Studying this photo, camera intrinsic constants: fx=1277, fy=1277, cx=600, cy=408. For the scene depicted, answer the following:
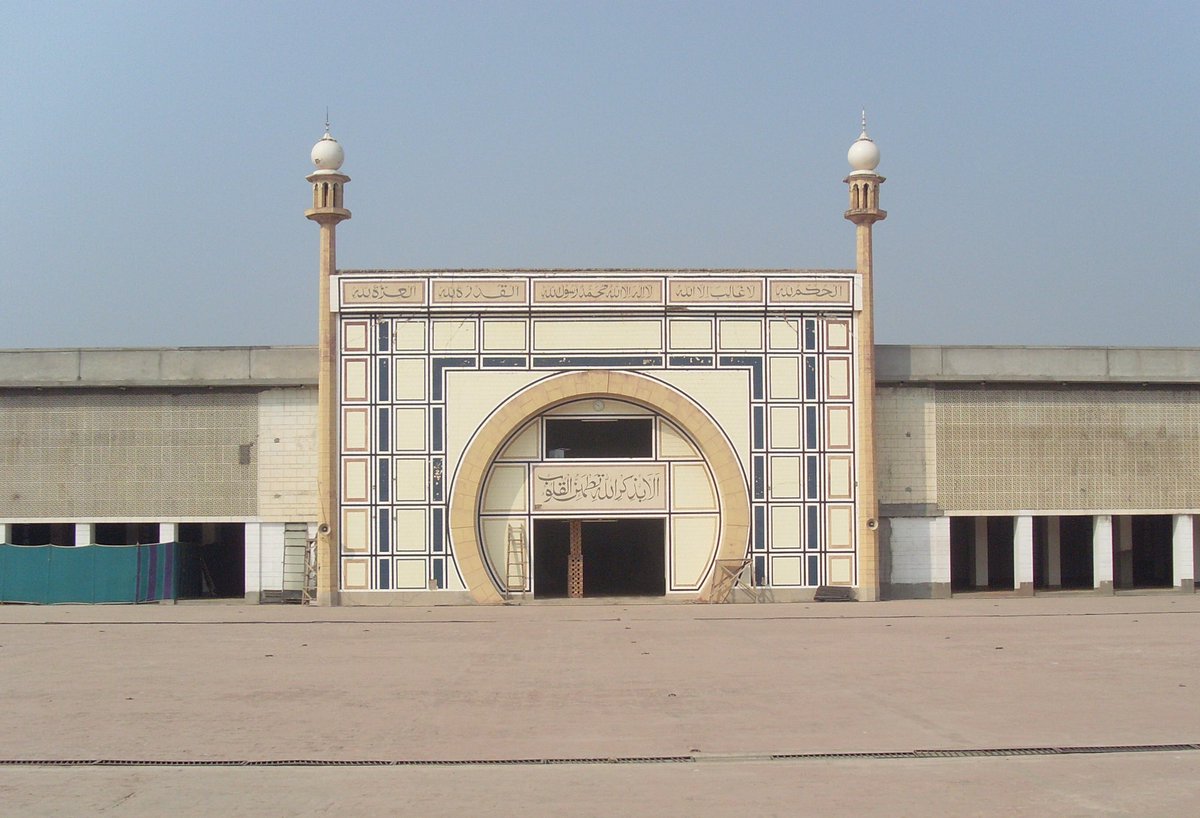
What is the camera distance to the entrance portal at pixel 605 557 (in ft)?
93.4

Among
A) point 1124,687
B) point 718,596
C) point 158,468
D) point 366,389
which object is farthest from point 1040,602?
point 158,468

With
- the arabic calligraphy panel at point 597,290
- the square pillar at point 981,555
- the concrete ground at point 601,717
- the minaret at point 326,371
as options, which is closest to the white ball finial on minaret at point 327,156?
the minaret at point 326,371

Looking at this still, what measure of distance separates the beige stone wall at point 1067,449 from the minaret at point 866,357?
3.70 feet

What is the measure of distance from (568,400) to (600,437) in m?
1.37

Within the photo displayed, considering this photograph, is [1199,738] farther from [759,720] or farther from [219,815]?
[219,815]

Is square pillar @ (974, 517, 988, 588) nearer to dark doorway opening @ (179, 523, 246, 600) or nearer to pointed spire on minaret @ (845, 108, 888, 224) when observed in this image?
pointed spire on minaret @ (845, 108, 888, 224)

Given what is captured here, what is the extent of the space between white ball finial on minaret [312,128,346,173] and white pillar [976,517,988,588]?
655 inches

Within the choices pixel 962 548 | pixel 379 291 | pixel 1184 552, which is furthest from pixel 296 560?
pixel 1184 552

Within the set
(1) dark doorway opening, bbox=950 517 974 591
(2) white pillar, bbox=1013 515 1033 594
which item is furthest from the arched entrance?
(1) dark doorway opening, bbox=950 517 974 591

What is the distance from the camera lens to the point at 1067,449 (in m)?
28.3

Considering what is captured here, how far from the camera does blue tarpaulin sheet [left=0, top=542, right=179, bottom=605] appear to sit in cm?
2702

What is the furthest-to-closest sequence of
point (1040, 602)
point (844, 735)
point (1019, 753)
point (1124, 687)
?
point (1040, 602)
point (1124, 687)
point (844, 735)
point (1019, 753)

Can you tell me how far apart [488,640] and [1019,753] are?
10385mm

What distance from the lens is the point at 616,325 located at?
27.1 metres
